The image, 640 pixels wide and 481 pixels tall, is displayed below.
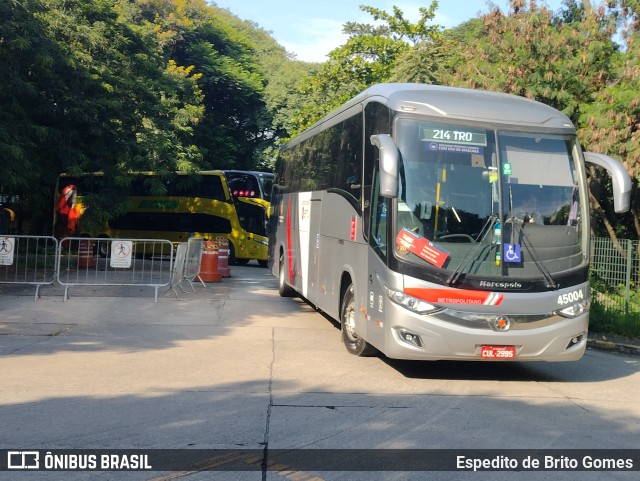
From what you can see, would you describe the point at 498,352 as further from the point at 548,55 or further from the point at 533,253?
the point at 548,55

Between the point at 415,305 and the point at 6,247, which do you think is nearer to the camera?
the point at 415,305

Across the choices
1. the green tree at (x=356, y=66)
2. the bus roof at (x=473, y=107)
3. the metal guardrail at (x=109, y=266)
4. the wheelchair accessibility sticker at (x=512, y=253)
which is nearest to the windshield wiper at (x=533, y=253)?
the wheelchair accessibility sticker at (x=512, y=253)

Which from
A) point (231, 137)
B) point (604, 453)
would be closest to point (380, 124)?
point (604, 453)

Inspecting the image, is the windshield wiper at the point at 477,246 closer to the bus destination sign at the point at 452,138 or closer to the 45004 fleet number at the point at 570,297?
the bus destination sign at the point at 452,138

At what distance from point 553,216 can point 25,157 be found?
1317 centimetres

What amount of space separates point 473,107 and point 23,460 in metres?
6.34

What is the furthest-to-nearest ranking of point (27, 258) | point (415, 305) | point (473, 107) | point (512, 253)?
point (27, 258)
point (473, 107)
point (512, 253)
point (415, 305)

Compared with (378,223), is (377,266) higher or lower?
lower

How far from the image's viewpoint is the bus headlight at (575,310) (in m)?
8.55

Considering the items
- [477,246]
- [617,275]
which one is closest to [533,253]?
[477,246]

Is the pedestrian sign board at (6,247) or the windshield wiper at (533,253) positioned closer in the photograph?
the windshield wiper at (533,253)

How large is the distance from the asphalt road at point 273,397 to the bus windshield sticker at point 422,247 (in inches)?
60.5

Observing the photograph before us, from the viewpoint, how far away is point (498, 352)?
8.35 metres

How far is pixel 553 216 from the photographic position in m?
8.61
